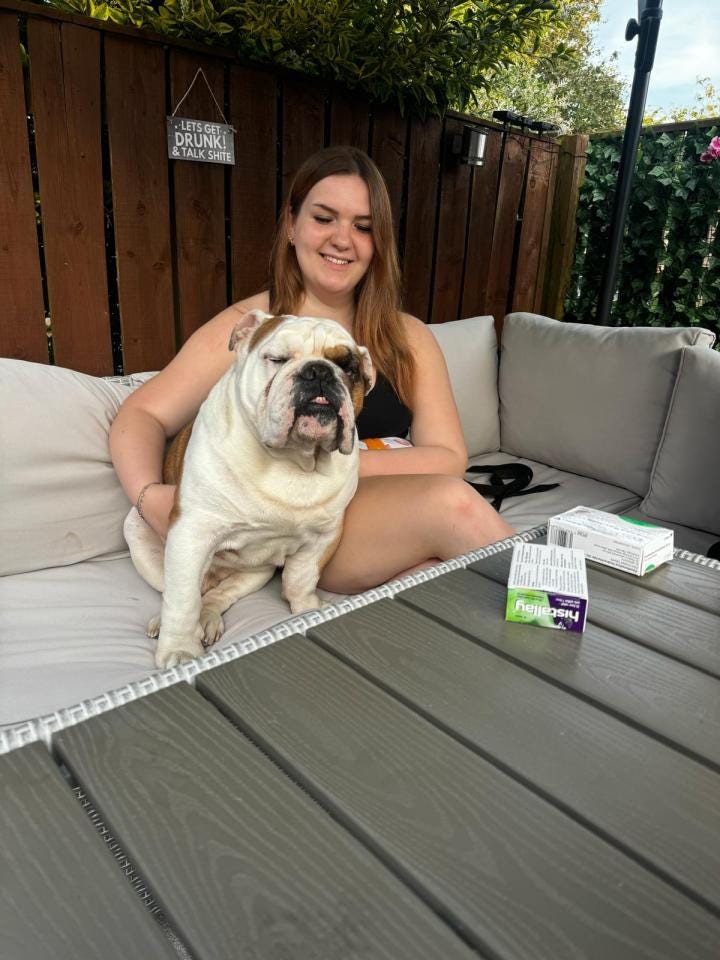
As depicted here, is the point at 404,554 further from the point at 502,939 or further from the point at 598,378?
the point at 598,378

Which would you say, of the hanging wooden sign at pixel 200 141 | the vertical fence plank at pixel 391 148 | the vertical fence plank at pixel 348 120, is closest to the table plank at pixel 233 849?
the hanging wooden sign at pixel 200 141

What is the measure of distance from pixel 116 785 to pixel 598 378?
8.71 feet

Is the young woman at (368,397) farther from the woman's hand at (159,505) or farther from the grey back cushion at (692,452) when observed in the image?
the grey back cushion at (692,452)

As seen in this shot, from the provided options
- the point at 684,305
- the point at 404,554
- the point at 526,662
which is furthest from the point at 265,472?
the point at 684,305

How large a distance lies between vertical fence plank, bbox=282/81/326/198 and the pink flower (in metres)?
2.61

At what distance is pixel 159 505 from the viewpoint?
1.78 metres

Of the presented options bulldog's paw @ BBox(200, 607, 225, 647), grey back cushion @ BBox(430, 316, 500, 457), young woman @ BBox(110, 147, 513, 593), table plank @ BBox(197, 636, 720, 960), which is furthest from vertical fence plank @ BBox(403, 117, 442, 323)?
table plank @ BBox(197, 636, 720, 960)

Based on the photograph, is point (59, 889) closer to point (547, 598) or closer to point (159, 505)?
point (547, 598)

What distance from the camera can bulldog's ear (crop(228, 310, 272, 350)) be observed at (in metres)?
1.61

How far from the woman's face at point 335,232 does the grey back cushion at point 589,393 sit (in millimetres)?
1268

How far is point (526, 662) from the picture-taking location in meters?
0.96

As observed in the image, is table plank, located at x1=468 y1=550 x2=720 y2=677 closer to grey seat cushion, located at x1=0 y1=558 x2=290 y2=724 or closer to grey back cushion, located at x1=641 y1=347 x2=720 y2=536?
grey seat cushion, located at x1=0 y1=558 x2=290 y2=724

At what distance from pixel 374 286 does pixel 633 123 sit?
87.5 inches

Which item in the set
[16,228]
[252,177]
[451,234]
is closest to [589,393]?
[451,234]
